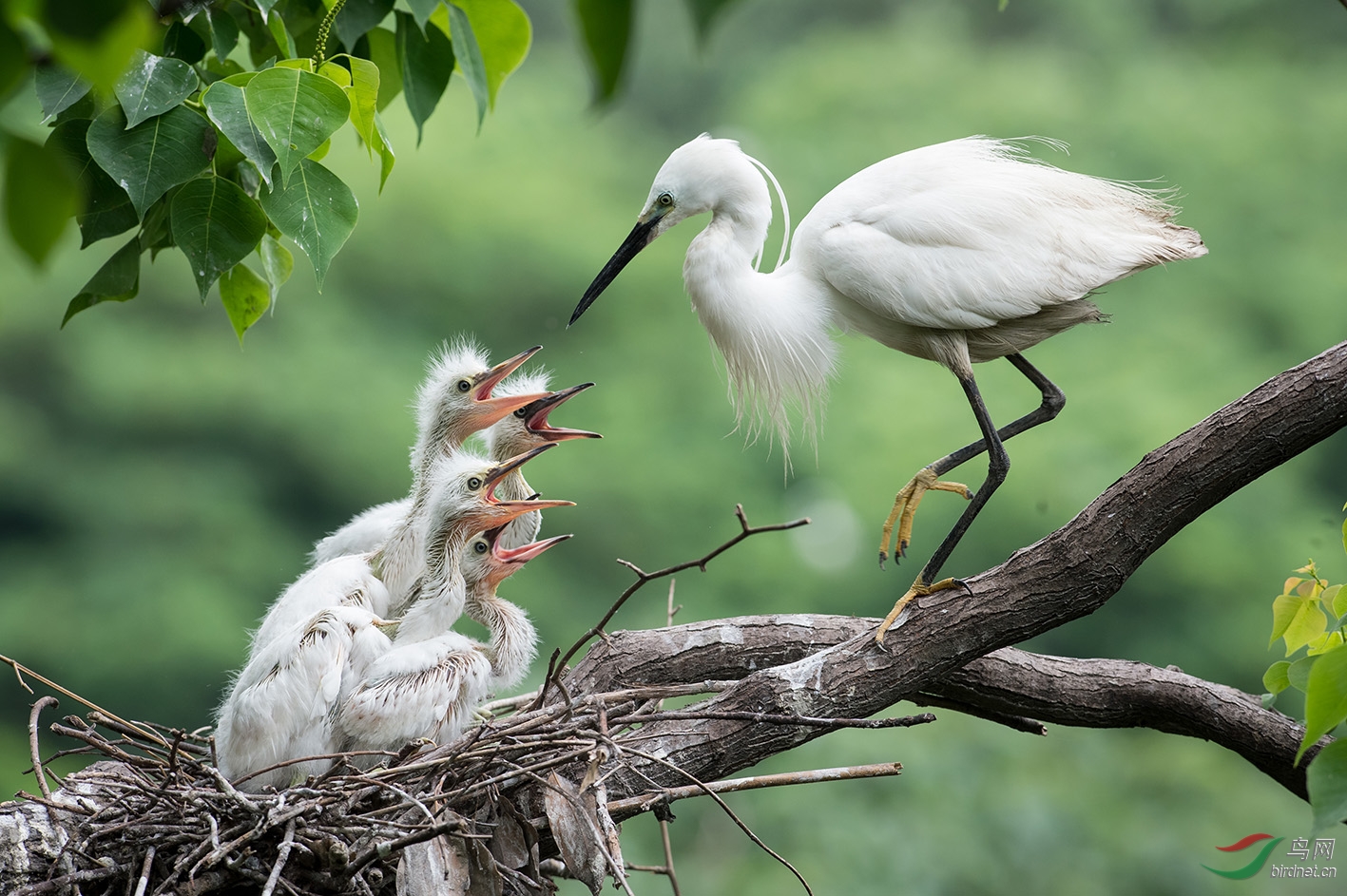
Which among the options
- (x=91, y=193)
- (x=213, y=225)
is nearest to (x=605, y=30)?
(x=213, y=225)

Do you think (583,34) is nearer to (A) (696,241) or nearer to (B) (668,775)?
(B) (668,775)

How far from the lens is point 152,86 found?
3.69 ft

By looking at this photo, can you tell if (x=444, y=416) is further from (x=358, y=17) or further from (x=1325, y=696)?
(x=1325, y=696)

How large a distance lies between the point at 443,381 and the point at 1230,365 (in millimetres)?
4776

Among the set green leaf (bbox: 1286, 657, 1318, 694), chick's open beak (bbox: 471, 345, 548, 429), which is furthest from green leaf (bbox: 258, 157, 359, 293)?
green leaf (bbox: 1286, 657, 1318, 694)

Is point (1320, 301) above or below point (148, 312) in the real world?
below

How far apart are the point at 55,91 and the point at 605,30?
1042mm

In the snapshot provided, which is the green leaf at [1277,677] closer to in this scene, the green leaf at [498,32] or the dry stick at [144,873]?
the green leaf at [498,32]

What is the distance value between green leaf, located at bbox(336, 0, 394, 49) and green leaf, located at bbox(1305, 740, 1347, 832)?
1301 millimetres

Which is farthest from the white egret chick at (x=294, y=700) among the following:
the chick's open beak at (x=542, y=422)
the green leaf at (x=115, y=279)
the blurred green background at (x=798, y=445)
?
the blurred green background at (x=798, y=445)

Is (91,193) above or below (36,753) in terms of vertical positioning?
above

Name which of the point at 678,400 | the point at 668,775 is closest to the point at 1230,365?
the point at 678,400

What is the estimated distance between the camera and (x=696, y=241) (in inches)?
75.6

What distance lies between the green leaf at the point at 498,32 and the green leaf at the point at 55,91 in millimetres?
470
